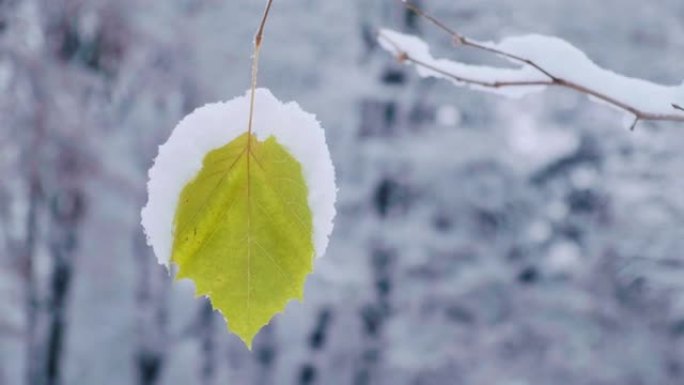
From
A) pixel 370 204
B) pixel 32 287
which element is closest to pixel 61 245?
pixel 32 287

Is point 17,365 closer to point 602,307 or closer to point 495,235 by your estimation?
point 495,235

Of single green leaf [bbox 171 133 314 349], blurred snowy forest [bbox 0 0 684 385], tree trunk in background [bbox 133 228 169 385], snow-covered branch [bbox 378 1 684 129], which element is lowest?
tree trunk in background [bbox 133 228 169 385]

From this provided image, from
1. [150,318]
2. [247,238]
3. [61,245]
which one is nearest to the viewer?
[247,238]

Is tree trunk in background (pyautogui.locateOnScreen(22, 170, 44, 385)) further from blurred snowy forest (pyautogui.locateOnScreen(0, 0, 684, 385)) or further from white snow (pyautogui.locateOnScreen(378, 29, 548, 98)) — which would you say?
white snow (pyautogui.locateOnScreen(378, 29, 548, 98))

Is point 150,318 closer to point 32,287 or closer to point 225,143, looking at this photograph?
point 32,287

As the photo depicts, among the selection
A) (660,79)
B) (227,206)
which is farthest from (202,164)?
(660,79)

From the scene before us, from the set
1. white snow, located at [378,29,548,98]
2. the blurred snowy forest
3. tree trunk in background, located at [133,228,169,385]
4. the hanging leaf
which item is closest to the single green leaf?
the hanging leaf

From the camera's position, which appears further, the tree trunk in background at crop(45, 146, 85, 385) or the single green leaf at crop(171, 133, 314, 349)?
the tree trunk in background at crop(45, 146, 85, 385)
